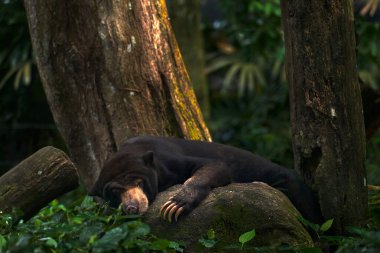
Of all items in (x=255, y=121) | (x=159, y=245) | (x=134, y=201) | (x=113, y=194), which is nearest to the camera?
(x=159, y=245)

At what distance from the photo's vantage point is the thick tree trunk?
4871mm

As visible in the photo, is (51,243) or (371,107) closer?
(51,243)

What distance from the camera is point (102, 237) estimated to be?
3805 mm

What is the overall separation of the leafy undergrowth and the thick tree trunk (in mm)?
119

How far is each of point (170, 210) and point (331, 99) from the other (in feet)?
3.74

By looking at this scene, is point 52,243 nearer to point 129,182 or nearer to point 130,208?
point 130,208

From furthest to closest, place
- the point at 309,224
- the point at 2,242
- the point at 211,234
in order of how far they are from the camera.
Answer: the point at 309,224, the point at 211,234, the point at 2,242

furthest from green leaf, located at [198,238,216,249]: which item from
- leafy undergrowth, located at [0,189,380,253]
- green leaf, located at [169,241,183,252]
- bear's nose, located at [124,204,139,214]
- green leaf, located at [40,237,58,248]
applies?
green leaf, located at [40,237,58,248]

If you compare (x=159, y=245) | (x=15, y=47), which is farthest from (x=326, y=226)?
(x=15, y=47)

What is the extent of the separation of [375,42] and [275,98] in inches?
94.9

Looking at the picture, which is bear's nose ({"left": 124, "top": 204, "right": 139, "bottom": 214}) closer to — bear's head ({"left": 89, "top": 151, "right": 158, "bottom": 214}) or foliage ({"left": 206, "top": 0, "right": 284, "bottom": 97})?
bear's head ({"left": 89, "top": 151, "right": 158, "bottom": 214})

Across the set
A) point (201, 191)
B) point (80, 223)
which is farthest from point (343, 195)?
point (80, 223)

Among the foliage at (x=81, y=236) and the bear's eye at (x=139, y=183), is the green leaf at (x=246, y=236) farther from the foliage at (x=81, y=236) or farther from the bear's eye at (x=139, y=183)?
the bear's eye at (x=139, y=183)

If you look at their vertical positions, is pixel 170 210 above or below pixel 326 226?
above
